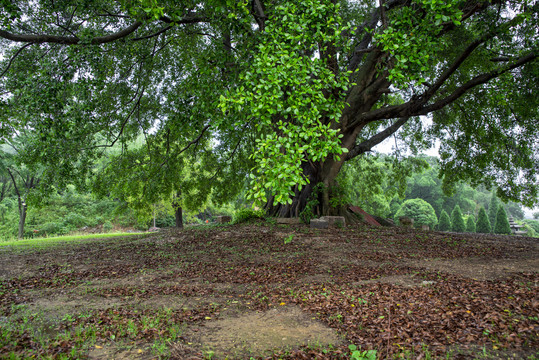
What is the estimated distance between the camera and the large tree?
5457 millimetres

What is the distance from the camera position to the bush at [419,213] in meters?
35.5

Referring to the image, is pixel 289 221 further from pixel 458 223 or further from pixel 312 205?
pixel 458 223

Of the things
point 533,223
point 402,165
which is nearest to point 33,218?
point 402,165

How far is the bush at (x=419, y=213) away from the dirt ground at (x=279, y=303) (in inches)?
1162

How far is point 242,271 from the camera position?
616 centimetres

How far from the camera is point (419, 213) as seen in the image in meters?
36.2

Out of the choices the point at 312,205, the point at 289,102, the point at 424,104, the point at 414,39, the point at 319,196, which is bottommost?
the point at 312,205

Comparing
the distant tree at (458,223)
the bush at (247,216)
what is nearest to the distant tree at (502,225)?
the distant tree at (458,223)

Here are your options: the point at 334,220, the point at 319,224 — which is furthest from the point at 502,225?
the point at 319,224

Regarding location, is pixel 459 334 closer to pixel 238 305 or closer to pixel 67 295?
pixel 238 305

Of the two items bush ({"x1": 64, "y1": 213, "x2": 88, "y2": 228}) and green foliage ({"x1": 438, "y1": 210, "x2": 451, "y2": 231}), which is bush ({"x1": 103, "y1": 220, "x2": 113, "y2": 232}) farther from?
green foliage ({"x1": 438, "y1": 210, "x2": 451, "y2": 231})

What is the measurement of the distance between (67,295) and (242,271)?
2.70m

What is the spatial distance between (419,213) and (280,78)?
115 feet

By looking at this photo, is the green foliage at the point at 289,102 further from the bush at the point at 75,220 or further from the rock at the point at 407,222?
the bush at the point at 75,220
